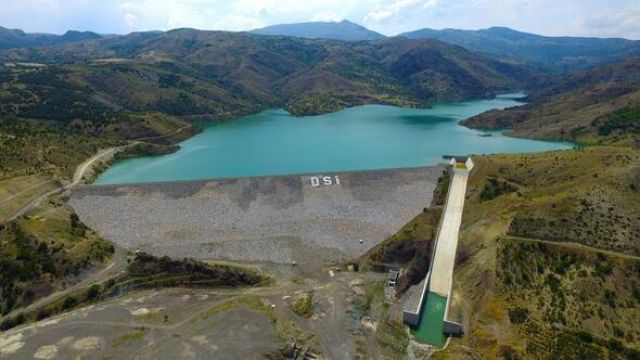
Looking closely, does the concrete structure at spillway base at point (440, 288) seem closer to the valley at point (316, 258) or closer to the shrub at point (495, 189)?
the valley at point (316, 258)

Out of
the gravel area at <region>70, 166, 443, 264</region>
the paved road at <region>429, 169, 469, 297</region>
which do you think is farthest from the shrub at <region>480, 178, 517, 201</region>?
the gravel area at <region>70, 166, 443, 264</region>

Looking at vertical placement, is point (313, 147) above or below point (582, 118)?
below

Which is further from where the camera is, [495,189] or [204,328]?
[495,189]

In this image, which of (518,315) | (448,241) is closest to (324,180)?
(448,241)

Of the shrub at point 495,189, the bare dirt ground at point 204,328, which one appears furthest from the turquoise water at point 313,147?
the bare dirt ground at point 204,328

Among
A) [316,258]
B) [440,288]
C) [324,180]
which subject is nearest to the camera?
[440,288]

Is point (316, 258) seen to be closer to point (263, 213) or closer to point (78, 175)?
point (263, 213)

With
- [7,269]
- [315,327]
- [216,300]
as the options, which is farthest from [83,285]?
[315,327]
